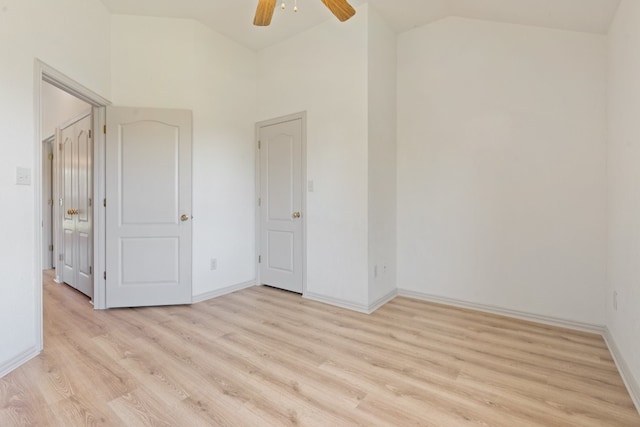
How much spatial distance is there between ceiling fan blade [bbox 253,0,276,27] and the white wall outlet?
1921 mm

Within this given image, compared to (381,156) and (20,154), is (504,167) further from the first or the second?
(20,154)

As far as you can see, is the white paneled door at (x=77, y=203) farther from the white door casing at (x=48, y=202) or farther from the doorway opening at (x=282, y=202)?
the doorway opening at (x=282, y=202)

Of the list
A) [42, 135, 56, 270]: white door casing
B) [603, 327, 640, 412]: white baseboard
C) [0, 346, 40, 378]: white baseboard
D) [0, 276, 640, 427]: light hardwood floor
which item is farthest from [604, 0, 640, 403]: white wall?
[42, 135, 56, 270]: white door casing

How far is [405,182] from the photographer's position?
3.68 m

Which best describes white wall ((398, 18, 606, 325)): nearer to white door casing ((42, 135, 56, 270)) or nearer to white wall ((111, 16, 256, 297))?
white wall ((111, 16, 256, 297))

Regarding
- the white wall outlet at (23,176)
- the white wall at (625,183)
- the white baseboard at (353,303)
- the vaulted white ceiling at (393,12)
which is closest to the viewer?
the white wall at (625,183)

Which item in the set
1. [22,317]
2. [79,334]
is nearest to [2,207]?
[22,317]

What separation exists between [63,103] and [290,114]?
301 centimetres

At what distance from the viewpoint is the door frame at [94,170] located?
7.48 feet

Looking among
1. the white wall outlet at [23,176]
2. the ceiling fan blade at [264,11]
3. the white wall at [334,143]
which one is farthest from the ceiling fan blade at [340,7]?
the white wall outlet at [23,176]

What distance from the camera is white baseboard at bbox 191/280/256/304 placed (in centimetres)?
350

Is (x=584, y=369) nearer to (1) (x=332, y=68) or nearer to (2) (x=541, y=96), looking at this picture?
(2) (x=541, y=96)

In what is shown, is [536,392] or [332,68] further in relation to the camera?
[332,68]

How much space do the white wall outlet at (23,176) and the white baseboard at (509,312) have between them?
3565 millimetres
